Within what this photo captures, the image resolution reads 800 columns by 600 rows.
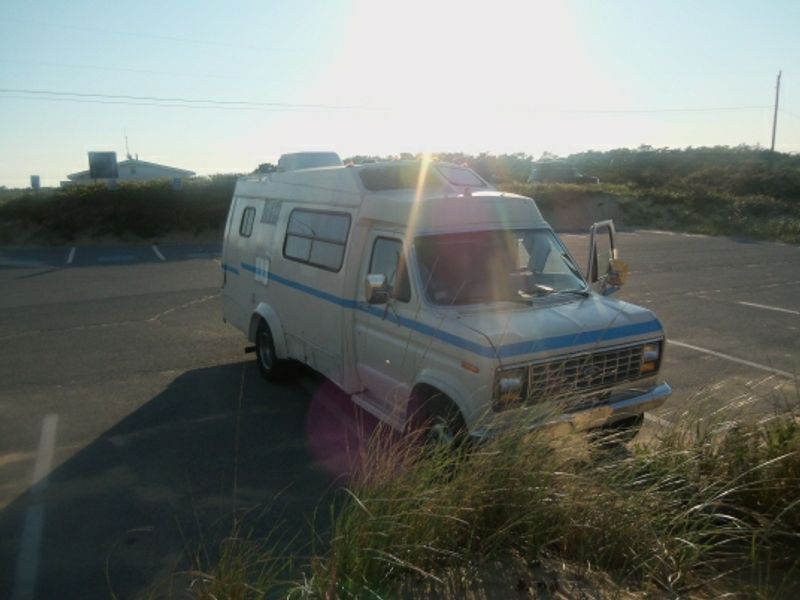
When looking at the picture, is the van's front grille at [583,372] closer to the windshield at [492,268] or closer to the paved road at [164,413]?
the paved road at [164,413]

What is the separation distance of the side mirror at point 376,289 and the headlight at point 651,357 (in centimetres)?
215

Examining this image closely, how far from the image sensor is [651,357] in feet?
20.1

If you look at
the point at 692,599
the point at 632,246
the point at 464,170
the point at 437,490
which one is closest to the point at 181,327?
the point at 464,170

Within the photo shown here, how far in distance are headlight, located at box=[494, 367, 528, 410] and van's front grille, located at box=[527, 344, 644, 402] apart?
53 mm

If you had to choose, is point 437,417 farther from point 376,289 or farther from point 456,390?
point 376,289

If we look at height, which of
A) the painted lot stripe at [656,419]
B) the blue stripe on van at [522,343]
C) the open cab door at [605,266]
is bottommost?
the painted lot stripe at [656,419]

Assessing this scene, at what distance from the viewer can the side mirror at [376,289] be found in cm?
595

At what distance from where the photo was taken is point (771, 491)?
4285 mm

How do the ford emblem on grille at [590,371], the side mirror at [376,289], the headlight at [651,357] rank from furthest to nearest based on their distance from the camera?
the headlight at [651,357] → the side mirror at [376,289] → the ford emblem on grille at [590,371]

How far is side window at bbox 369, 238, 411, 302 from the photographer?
6.38 meters

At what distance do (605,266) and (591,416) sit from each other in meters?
2.32

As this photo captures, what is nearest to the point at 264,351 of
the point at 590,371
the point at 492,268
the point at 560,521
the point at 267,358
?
the point at 267,358

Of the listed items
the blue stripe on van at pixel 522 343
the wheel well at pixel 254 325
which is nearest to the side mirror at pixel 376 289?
the blue stripe on van at pixel 522 343

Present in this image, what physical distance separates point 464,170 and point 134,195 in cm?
2468
